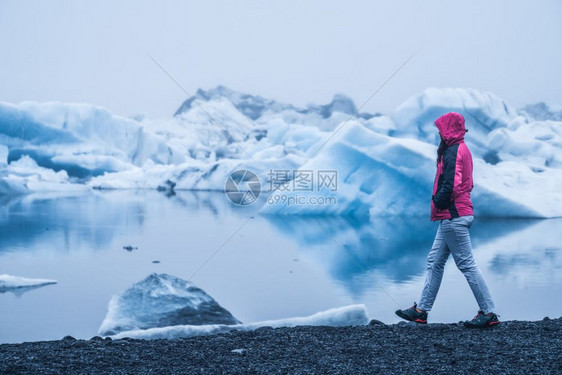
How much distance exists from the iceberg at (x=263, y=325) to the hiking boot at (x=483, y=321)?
623mm

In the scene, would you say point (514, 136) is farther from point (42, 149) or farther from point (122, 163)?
point (42, 149)

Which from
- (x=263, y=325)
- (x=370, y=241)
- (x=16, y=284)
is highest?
(x=370, y=241)

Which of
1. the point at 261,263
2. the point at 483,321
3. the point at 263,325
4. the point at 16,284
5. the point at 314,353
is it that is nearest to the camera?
the point at 314,353

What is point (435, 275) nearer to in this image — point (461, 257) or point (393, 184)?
point (461, 257)

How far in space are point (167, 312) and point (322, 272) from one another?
227cm

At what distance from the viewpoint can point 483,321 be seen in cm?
225

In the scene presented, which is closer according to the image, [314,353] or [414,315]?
[314,353]

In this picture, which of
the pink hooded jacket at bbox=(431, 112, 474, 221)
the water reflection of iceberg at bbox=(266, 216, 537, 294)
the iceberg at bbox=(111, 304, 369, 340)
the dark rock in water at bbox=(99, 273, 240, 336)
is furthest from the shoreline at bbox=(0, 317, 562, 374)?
the water reflection of iceberg at bbox=(266, 216, 537, 294)

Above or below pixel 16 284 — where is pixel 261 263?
above

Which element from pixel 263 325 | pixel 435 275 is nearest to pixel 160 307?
pixel 263 325

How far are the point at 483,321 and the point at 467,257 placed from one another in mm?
247

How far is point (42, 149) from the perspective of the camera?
1647 cm

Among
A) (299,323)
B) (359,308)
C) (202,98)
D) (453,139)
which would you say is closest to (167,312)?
(299,323)

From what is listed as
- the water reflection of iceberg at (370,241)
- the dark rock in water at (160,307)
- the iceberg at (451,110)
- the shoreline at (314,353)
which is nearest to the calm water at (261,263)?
the water reflection of iceberg at (370,241)
